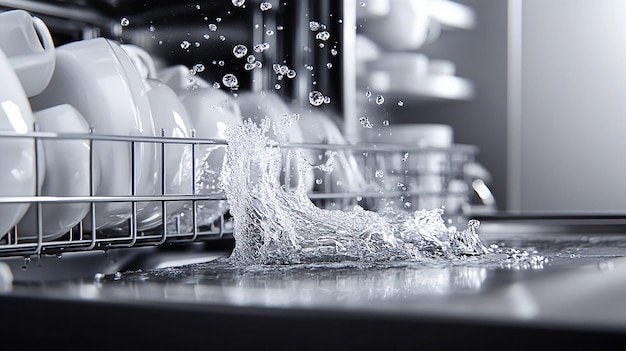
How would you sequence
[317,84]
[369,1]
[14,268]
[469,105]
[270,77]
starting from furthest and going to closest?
[469,105] < [369,1] < [317,84] < [270,77] < [14,268]

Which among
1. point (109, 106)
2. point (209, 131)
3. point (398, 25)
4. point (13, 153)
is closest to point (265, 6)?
point (209, 131)

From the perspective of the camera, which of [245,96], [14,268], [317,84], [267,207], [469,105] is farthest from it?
[469,105]

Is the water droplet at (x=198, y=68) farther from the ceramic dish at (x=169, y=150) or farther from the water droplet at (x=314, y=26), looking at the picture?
the water droplet at (x=314, y=26)

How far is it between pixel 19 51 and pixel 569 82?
1.52 metres

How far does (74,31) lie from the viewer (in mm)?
959

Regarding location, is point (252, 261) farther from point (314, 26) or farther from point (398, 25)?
point (398, 25)

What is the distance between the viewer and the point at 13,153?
1.76ft

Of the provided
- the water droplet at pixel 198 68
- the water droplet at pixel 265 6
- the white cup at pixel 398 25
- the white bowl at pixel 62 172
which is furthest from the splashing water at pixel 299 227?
the white cup at pixel 398 25

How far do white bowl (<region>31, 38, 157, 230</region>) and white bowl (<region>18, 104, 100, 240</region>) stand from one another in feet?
0.08

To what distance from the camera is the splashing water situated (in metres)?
0.59

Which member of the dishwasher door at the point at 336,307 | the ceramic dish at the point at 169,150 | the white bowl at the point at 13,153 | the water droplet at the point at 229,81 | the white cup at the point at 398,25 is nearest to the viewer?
the dishwasher door at the point at 336,307

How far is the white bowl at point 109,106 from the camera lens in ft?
2.06

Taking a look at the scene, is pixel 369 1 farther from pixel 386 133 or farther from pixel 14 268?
pixel 14 268

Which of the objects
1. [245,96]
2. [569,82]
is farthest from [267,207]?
[569,82]
